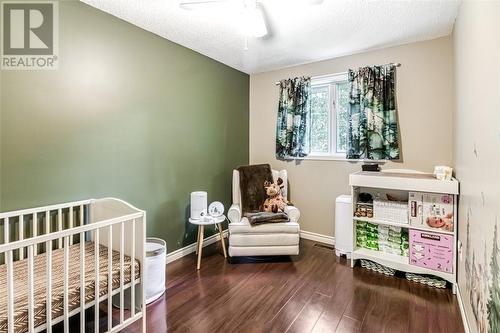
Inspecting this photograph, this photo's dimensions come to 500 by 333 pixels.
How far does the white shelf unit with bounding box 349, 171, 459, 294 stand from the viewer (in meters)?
2.22

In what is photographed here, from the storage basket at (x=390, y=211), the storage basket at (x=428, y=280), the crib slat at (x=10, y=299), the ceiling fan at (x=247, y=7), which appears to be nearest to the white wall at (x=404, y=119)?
the storage basket at (x=390, y=211)

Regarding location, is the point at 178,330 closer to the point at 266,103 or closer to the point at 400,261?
the point at 400,261

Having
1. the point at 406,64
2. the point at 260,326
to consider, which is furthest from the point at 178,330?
the point at 406,64

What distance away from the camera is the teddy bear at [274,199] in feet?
10.1

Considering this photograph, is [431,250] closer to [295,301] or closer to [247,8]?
[295,301]

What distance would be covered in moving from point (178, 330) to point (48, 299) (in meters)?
0.84

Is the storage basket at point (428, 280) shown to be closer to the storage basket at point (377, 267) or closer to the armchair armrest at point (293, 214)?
the storage basket at point (377, 267)

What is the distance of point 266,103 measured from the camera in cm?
381

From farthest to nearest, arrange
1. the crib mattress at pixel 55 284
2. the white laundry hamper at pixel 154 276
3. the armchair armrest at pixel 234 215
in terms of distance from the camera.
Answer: the armchair armrest at pixel 234 215
the white laundry hamper at pixel 154 276
the crib mattress at pixel 55 284

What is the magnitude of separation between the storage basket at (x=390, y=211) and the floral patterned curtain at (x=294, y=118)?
1163 mm

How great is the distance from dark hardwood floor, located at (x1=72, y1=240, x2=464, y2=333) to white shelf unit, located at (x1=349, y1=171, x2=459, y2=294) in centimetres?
14

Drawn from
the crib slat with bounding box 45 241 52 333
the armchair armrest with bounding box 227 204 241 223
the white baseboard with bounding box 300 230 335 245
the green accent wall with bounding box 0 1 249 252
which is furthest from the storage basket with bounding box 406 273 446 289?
the crib slat with bounding box 45 241 52 333

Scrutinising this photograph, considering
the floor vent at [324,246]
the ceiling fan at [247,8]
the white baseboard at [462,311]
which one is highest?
the ceiling fan at [247,8]

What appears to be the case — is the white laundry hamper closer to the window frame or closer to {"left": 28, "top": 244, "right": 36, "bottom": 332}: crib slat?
{"left": 28, "top": 244, "right": 36, "bottom": 332}: crib slat
